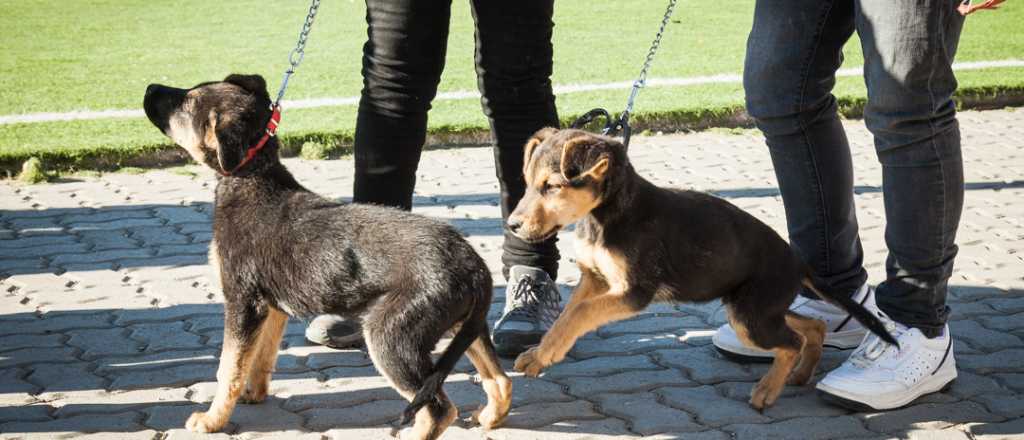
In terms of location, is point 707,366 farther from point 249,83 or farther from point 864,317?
point 249,83

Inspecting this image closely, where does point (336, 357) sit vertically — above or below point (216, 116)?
below

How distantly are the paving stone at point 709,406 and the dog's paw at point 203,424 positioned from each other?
1.72 metres

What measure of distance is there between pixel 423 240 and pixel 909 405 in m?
2.02

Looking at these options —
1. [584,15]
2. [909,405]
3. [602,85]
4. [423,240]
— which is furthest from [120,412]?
[584,15]

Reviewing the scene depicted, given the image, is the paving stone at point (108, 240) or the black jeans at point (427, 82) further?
the paving stone at point (108, 240)

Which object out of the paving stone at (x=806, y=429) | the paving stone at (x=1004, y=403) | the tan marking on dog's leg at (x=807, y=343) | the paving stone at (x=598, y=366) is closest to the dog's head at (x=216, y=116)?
the paving stone at (x=598, y=366)

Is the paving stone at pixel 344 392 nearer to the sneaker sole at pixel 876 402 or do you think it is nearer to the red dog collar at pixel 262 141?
the red dog collar at pixel 262 141

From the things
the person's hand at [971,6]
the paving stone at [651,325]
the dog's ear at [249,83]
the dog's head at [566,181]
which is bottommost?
the paving stone at [651,325]

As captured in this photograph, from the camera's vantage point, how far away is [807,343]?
436 cm

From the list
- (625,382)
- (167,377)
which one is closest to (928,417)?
(625,382)

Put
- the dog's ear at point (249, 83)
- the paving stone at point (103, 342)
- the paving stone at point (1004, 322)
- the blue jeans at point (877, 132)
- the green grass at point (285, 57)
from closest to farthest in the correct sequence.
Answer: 1. the blue jeans at point (877, 132)
2. the dog's ear at point (249, 83)
3. the paving stone at point (103, 342)
4. the paving stone at point (1004, 322)
5. the green grass at point (285, 57)

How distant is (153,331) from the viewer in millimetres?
4961

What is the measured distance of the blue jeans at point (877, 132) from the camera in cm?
375

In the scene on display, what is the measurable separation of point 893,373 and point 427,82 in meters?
2.25
